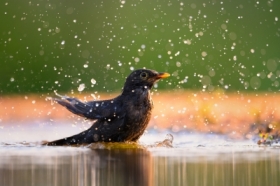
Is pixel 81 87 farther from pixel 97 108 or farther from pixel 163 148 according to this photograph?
pixel 163 148

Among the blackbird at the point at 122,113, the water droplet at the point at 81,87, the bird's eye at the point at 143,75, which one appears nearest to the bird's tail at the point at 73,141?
→ the blackbird at the point at 122,113

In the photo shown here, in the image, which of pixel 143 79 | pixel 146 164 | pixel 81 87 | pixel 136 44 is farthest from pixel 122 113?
pixel 136 44

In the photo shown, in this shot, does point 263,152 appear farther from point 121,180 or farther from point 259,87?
point 259,87

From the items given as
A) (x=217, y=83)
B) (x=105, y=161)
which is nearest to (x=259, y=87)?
(x=217, y=83)

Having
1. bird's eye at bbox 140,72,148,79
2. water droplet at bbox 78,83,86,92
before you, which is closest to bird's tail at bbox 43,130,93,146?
bird's eye at bbox 140,72,148,79

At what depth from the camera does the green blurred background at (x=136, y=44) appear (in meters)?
15.0

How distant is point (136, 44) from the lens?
16156 millimetres

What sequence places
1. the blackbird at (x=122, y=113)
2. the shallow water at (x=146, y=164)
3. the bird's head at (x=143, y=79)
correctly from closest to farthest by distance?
the shallow water at (x=146, y=164), the blackbird at (x=122, y=113), the bird's head at (x=143, y=79)

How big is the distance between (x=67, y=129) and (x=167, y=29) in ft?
17.9

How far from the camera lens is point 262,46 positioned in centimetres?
1609

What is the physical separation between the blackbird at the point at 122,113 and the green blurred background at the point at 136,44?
478 cm

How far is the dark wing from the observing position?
938cm

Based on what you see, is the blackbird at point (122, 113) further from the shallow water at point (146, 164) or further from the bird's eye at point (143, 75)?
the shallow water at point (146, 164)

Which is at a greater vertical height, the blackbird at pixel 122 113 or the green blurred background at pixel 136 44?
the green blurred background at pixel 136 44
